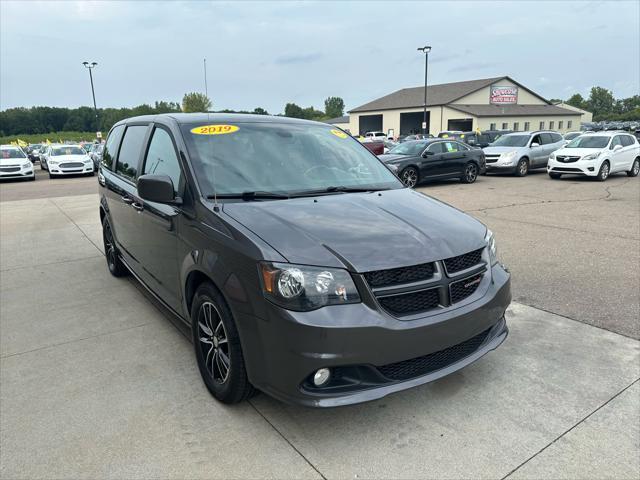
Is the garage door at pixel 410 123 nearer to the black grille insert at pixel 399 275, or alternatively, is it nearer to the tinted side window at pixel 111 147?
the tinted side window at pixel 111 147

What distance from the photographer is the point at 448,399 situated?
3057mm

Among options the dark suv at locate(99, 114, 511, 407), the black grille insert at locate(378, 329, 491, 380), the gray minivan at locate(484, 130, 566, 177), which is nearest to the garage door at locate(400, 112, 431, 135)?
the gray minivan at locate(484, 130, 566, 177)

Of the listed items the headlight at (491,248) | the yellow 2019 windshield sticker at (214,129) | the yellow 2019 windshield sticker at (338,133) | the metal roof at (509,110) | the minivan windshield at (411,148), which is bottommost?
the headlight at (491,248)

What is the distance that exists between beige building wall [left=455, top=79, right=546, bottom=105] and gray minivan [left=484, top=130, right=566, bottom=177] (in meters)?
42.9

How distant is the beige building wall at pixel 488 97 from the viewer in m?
60.6

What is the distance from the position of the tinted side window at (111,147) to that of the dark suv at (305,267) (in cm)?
150

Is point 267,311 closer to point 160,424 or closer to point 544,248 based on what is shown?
point 160,424

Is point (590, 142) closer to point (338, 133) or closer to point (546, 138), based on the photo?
point (546, 138)

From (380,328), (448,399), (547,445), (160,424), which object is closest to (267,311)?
(380,328)

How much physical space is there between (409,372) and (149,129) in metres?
3.05

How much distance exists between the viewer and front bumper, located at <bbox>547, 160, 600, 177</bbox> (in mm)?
15438

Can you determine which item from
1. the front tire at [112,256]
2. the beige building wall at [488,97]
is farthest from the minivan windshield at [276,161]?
the beige building wall at [488,97]

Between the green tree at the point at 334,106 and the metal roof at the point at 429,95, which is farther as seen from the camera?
the green tree at the point at 334,106

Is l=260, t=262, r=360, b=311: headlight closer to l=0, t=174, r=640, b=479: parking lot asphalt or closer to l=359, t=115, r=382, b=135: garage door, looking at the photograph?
l=0, t=174, r=640, b=479: parking lot asphalt
